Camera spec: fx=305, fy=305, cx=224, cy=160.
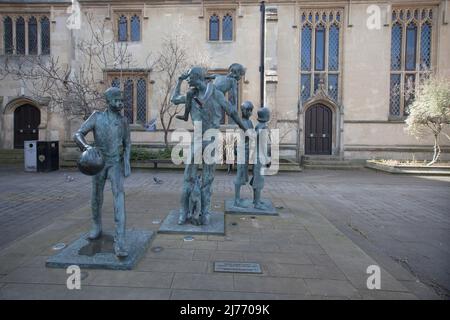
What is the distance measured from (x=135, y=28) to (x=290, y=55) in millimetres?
9129

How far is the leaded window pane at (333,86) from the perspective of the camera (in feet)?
57.2

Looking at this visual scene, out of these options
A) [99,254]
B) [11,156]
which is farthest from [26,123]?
[99,254]

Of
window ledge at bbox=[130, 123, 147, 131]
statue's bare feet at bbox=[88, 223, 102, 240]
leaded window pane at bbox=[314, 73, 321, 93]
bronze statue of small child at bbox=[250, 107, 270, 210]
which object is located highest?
leaded window pane at bbox=[314, 73, 321, 93]

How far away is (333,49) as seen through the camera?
1741 centimetres

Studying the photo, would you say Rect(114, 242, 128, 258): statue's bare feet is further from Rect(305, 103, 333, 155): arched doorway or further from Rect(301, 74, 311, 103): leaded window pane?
Rect(301, 74, 311, 103): leaded window pane

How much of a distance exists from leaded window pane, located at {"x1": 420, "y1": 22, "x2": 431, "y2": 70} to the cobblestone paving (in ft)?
36.8

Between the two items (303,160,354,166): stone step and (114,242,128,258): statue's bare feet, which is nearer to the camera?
(114,242,128,258): statue's bare feet

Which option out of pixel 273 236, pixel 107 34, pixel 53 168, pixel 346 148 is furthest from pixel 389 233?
pixel 107 34

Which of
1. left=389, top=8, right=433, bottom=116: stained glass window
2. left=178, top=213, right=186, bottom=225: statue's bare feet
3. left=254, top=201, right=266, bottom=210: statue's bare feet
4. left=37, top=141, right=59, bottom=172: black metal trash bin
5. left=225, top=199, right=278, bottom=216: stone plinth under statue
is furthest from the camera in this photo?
left=389, top=8, right=433, bottom=116: stained glass window

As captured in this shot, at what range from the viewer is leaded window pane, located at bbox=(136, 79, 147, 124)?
17.9 m

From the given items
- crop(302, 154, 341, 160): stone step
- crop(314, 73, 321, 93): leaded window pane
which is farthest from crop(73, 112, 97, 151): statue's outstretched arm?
crop(314, 73, 321, 93): leaded window pane

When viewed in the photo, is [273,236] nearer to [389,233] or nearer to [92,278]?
[389,233]

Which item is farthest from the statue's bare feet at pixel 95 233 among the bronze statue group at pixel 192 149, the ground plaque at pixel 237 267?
the ground plaque at pixel 237 267

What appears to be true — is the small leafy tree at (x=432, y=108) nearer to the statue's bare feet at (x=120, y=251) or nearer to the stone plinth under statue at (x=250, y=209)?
the stone plinth under statue at (x=250, y=209)
